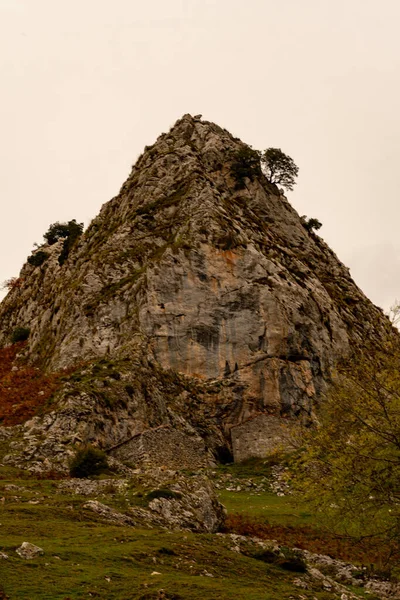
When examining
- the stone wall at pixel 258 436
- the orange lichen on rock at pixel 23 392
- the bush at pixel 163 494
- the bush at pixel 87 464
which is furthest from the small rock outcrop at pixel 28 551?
the stone wall at pixel 258 436

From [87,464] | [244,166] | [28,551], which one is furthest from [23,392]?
[244,166]

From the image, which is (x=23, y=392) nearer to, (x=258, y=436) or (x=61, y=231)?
(x=258, y=436)

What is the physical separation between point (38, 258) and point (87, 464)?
66858 millimetres

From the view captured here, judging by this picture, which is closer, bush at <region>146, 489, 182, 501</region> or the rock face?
bush at <region>146, 489, 182, 501</region>

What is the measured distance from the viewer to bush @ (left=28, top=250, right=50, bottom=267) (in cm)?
9424

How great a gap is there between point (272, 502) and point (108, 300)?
2877cm

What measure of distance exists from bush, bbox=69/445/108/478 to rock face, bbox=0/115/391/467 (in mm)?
4690

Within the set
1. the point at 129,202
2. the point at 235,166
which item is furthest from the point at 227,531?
the point at 235,166

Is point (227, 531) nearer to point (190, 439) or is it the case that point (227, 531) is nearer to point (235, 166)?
point (190, 439)

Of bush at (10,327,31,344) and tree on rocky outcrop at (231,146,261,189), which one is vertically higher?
tree on rocky outcrop at (231,146,261,189)

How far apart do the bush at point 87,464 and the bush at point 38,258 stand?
208 feet

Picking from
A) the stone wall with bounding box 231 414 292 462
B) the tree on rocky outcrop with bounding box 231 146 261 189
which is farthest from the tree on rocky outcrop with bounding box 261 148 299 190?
the stone wall with bounding box 231 414 292 462

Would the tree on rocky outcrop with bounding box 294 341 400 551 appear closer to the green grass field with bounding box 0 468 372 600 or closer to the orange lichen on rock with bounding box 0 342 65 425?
the green grass field with bounding box 0 468 372 600

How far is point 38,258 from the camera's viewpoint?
95375 mm
